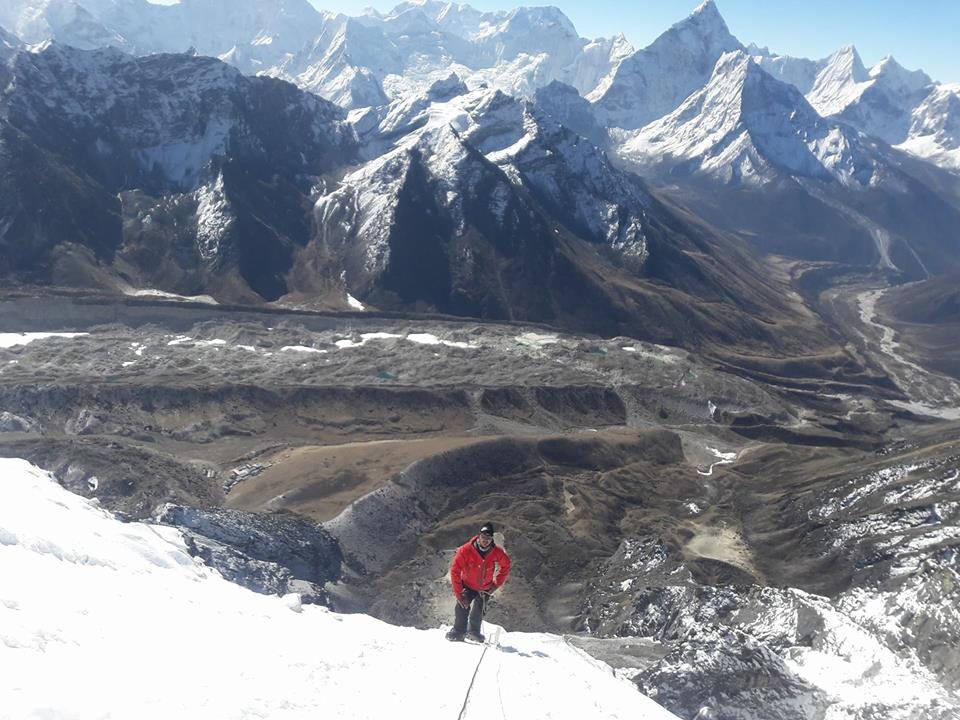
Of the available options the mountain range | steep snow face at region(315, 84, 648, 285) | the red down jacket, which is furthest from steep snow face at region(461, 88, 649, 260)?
the red down jacket

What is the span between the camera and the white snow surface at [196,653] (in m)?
11.7

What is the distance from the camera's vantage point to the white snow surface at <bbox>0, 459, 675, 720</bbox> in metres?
11.7

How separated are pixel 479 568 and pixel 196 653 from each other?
699 centimetres

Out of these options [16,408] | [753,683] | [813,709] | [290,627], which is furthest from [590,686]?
[16,408]

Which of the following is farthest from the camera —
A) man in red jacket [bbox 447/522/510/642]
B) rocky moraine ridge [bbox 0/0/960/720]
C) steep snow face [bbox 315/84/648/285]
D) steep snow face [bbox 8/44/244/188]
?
steep snow face [bbox 8/44/244/188]

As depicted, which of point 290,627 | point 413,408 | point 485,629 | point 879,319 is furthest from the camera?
point 879,319

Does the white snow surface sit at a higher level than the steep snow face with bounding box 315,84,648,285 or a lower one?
lower

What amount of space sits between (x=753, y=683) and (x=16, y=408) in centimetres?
7173

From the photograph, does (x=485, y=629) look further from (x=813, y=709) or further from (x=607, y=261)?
(x=607, y=261)

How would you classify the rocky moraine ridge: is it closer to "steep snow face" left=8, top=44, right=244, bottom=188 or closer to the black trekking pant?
"steep snow face" left=8, top=44, right=244, bottom=188

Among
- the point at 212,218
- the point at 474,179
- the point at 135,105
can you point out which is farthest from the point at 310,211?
the point at 135,105

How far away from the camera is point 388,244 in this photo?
129000mm

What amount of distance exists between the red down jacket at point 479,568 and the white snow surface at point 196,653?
1.45 meters

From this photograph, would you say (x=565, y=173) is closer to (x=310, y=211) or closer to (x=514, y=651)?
(x=310, y=211)
